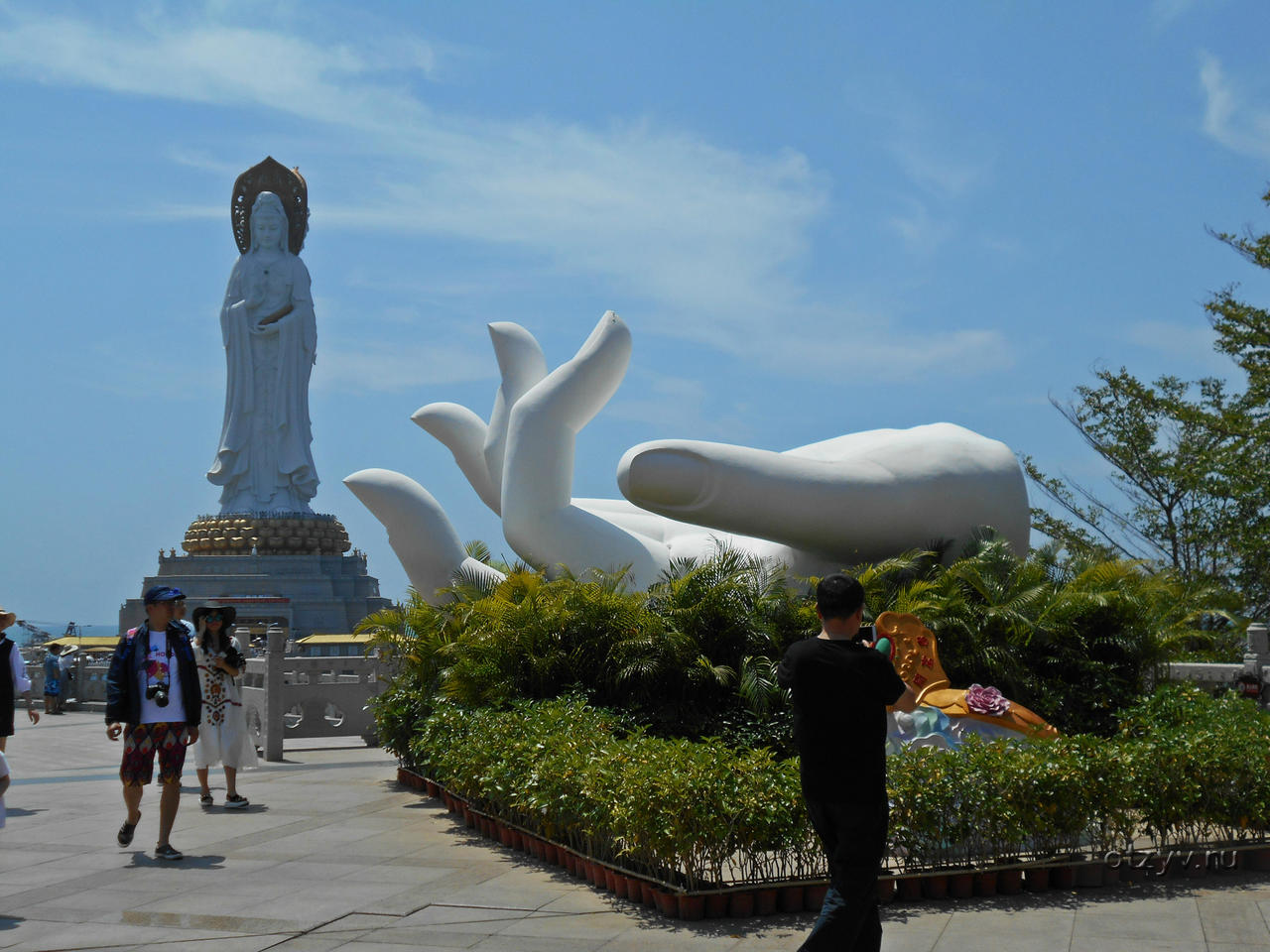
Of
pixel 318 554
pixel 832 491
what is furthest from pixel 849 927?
pixel 318 554

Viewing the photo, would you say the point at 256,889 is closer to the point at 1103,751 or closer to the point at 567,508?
the point at 1103,751

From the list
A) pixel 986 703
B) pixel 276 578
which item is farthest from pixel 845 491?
pixel 276 578

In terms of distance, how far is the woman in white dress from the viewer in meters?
8.80

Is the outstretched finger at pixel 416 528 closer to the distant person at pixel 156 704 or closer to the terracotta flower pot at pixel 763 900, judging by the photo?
the distant person at pixel 156 704

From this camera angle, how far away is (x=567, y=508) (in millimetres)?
12797

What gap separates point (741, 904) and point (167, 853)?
3434 millimetres

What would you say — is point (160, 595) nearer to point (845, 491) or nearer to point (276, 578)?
point (845, 491)

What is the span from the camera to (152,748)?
22.7 ft

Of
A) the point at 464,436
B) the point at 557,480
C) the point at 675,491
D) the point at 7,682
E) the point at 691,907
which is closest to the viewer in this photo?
the point at 691,907

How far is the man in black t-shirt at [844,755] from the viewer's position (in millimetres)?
3732

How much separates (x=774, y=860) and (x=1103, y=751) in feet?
5.84

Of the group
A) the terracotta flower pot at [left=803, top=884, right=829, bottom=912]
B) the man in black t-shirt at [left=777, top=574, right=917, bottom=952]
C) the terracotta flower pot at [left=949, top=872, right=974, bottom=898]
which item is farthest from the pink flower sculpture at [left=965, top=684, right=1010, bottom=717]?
the man in black t-shirt at [left=777, top=574, right=917, bottom=952]

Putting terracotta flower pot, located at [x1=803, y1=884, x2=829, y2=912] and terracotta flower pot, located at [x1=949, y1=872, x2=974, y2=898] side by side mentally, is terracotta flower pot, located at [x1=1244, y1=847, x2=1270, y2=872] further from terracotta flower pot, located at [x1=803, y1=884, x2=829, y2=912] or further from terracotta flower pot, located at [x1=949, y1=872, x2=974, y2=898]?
terracotta flower pot, located at [x1=803, y1=884, x2=829, y2=912]

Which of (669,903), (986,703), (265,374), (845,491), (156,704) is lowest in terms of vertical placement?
(669,903)
